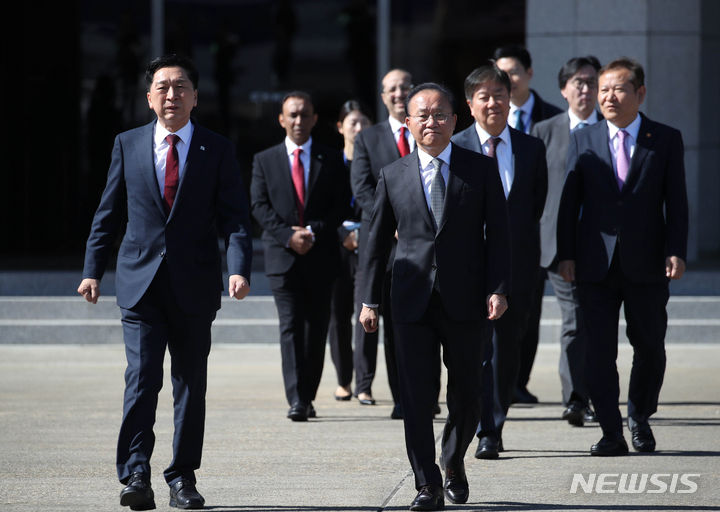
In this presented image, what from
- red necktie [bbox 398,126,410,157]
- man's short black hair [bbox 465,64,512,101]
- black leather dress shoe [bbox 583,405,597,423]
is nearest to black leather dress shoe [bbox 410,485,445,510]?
man's short black hair [bbox 465,64,512,101]

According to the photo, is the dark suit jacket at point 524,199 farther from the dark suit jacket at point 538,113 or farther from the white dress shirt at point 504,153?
the dark suit jacket at point 538,113

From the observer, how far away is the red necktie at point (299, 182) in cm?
806

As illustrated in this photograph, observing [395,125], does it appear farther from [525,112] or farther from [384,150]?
[525,112]

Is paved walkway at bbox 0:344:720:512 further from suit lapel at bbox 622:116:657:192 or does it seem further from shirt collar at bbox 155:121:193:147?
shirt collar at bbox 155:121:193:147

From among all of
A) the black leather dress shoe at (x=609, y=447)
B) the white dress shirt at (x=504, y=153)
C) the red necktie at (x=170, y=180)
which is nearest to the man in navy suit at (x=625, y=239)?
the black leather dress shoe at (x=609, y=447)

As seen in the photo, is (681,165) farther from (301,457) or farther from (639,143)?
(301,457)

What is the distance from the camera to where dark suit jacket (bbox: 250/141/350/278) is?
7984 millimetres

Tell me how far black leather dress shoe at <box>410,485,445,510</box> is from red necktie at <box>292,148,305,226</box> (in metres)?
3.07

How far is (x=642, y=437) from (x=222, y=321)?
16.7 feet

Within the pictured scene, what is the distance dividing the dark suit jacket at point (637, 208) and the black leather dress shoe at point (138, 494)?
2.67 meters

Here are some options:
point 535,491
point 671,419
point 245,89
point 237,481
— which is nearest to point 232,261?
point 237,481

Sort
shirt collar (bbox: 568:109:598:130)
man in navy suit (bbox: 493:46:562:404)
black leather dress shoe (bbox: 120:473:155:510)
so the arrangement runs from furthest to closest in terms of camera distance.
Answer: man in navy suit (bbox: 493:46:562:404) < shirt collar (bbox: 568:109:598:130) < black leather dress shoe (bbox: 120:473:155:510)

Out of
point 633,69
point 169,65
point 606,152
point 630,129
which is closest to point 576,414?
point 606,152

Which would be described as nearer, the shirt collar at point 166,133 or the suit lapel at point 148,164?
the suit lapel at point 148,164
